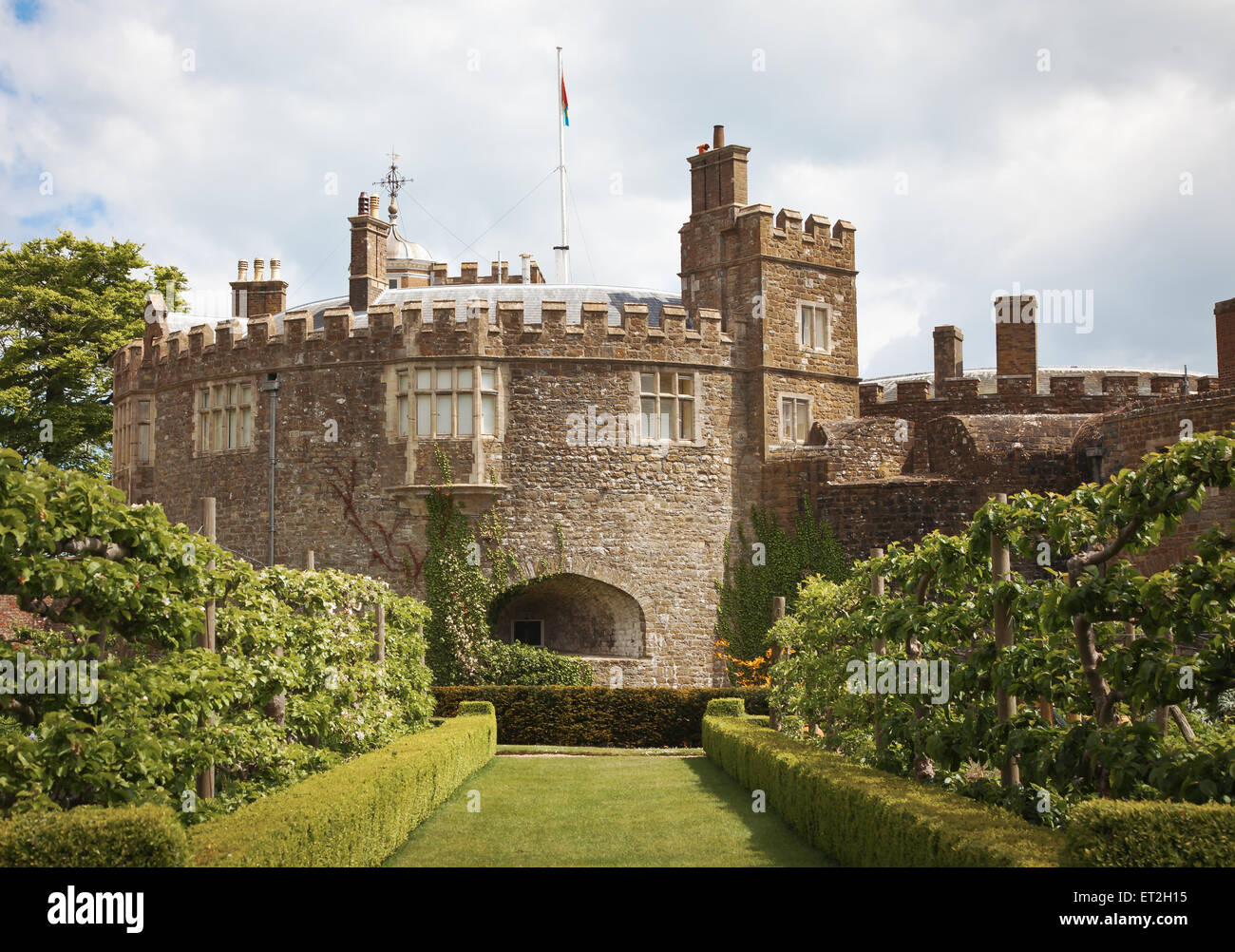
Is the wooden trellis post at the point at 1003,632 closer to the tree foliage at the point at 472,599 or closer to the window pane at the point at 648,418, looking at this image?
the tree foliage at the point at 472,599

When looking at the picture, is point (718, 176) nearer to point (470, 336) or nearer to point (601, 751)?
point (470, 336)

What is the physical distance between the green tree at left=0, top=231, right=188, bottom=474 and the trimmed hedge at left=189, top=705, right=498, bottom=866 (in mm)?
24551

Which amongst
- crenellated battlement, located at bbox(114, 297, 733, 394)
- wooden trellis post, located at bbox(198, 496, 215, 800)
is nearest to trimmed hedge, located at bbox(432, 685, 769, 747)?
crenellated battlement, located at bbox(114, 297, 733, 394)

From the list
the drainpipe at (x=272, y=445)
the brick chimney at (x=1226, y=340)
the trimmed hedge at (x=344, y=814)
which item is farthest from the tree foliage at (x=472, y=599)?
the brick chimney at (x=1226, y=340)

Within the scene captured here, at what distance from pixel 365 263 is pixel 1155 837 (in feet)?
86.8

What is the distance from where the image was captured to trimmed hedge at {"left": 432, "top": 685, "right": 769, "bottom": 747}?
895 inches

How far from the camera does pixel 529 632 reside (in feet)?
91.2

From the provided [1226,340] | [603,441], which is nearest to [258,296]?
[603,441]

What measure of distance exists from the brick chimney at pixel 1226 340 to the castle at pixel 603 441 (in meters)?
0.06

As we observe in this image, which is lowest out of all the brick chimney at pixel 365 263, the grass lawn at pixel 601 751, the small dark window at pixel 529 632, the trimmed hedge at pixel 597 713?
the grass lawn at pixel 601 751

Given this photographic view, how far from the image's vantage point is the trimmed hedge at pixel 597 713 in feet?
74.6

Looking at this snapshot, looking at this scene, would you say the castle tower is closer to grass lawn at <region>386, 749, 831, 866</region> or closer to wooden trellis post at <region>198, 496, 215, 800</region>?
grass lawn at <region>386, 749, 831, 866</region>

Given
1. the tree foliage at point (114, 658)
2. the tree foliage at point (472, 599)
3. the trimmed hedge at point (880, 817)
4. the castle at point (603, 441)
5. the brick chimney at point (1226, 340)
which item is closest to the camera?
the trimmed hedge at point (880, 817)

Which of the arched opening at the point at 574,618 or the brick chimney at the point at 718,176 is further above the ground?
the brick chimney at the point at 718,176
